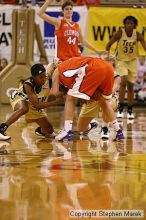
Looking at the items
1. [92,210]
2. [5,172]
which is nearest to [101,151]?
[5,172]

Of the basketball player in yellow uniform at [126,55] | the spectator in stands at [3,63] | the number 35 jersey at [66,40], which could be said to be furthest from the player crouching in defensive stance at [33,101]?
the spectator in stands at [3,63]

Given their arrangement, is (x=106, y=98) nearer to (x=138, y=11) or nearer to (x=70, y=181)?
(x=70, y=181)

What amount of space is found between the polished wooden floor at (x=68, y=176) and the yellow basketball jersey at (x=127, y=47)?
2.82 metres

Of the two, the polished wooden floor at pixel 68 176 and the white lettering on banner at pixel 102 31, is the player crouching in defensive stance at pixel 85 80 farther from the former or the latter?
the white lettering on banner at pixel 102 31

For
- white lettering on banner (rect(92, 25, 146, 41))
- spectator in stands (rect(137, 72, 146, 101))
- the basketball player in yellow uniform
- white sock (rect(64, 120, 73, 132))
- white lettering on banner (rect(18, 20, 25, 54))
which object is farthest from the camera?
white lettering on banner (rect(92, 25, 146, 41))

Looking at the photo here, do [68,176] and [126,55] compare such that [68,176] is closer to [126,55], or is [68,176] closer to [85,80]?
[85,80]

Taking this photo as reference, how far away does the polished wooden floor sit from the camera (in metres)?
3.84

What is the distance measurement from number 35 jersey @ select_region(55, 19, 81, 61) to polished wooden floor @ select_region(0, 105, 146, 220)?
1.43 meters

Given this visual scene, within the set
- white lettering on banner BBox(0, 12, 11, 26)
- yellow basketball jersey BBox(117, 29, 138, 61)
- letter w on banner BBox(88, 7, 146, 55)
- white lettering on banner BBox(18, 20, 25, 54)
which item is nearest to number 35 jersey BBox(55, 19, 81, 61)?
yellow basketball jersey BBox(117, 29, 138, 61)

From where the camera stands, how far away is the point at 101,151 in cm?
613

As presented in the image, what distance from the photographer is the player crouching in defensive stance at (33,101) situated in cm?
655

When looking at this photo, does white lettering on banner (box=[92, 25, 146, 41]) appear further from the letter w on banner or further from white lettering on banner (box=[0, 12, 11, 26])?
white lettering on banner (box=[0, 12, 11, 26])

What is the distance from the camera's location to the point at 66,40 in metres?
8.14

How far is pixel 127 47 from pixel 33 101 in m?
3.70
